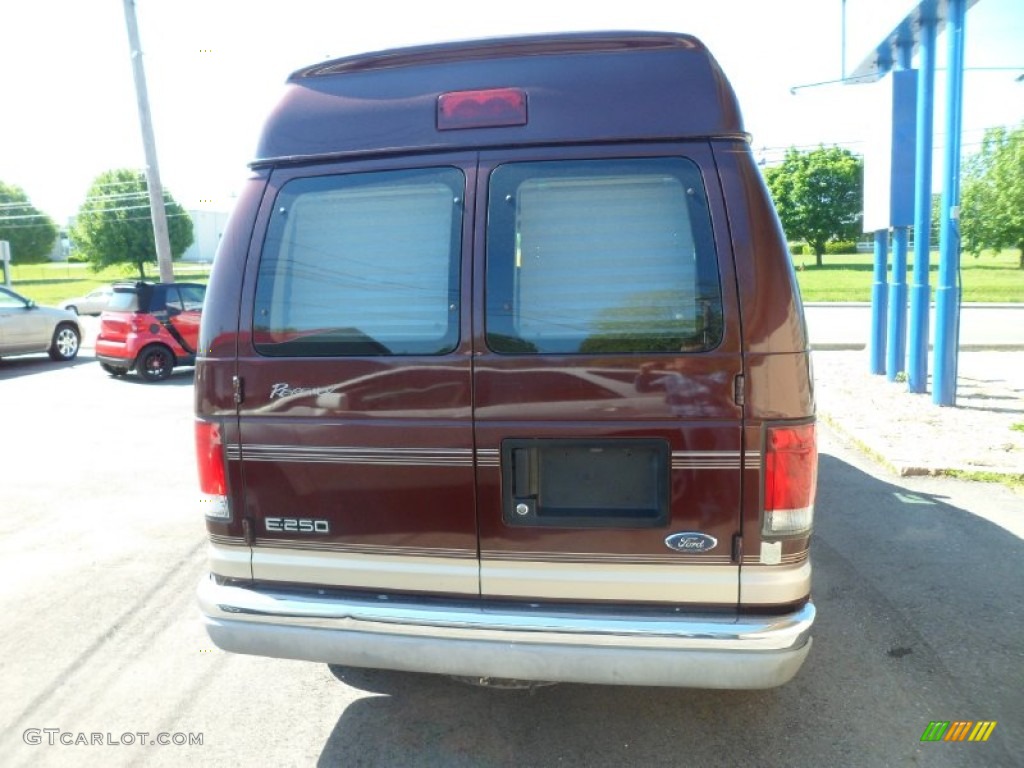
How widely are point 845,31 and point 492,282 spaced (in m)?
11.1

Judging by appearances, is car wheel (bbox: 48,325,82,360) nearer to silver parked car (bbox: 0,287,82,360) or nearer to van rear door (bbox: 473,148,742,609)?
silver parked car (bbox: 0,287,82,360)

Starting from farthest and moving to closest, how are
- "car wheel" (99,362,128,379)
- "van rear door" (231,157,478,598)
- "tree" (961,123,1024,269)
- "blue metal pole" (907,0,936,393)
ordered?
"tree" (961,123,1024,269), "car wheel" (99,362,128,379), "blue metal pole" (907,0,936,393), "van rear door" (231,157,478,598)

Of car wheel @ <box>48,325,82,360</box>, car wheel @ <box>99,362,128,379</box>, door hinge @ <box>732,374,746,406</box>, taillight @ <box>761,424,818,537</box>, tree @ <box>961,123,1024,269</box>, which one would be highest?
tree @ <box>961,123,1024,269</box>

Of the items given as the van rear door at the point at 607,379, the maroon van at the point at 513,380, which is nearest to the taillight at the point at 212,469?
the maroon van at the point at 513,380

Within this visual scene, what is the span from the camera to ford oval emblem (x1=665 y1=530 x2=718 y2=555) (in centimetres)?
256

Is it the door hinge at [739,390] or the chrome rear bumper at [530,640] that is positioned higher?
the door hinge at [739,390]

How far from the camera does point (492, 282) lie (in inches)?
105

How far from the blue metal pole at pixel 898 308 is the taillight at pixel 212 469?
32.2ft

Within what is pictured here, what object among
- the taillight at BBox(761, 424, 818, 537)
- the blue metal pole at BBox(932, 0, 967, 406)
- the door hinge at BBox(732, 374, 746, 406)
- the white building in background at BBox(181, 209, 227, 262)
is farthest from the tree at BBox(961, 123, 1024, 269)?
the white building in background at BBox(181, 209, 227, 262)

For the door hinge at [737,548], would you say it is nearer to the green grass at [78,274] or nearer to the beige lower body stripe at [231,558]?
the beige lower body stripe at [231,558]

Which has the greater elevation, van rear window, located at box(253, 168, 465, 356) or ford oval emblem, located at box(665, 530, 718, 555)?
van rear window, located at box(253, 168, 465, 356)

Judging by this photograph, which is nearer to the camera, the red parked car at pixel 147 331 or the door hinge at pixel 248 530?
the door hinge at pixel 248 530

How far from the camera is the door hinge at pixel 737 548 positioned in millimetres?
2545

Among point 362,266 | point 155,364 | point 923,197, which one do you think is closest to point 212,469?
point 362,266
